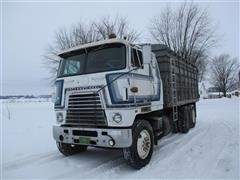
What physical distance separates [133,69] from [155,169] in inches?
88.3

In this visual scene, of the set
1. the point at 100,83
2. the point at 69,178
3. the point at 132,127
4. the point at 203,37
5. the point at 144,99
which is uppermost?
the point at 203,37

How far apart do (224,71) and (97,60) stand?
63587 millimetres

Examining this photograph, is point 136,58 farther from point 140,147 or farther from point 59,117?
point 59,117

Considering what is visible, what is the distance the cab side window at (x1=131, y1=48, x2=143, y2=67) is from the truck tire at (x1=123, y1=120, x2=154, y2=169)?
1.33m

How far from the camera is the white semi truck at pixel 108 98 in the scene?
4.88 metres

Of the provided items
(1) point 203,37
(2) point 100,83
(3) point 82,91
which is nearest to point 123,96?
(2) point 100,83

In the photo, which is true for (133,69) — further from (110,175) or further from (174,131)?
(174,131)

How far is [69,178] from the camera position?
4.67 metres

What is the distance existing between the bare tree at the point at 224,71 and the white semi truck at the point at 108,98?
2393 inches

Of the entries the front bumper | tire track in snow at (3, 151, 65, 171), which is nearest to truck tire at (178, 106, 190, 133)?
the front bumper

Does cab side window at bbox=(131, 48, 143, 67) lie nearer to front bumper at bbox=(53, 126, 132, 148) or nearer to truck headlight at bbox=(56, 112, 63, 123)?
front bumper at bbox=(53, 126, 132, 148)

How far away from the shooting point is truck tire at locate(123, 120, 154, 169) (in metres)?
4.97

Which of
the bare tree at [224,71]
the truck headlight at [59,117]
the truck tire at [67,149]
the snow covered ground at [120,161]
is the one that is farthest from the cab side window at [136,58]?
the bare tree at [224,71]

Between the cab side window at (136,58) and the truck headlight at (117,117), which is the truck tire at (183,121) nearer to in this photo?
the cab side window at (136,58)
